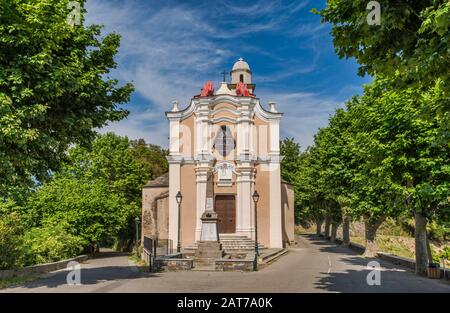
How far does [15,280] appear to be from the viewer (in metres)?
14.6

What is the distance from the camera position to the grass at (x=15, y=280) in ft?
44.2

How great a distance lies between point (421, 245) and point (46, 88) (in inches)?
628

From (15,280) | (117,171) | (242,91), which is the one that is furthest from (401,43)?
(117,171)

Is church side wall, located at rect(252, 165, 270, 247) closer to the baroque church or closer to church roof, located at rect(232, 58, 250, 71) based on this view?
the baroque church

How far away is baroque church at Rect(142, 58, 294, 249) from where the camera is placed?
3031 cm

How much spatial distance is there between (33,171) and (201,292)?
6.59 m


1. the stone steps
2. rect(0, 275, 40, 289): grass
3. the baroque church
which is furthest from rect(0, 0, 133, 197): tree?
the baroque church

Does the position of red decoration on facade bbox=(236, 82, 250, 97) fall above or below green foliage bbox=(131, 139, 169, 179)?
above

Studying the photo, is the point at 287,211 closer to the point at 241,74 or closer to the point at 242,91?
the point at 242,91

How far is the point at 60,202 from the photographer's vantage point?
29.6 meters

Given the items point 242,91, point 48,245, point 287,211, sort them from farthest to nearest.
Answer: point 287,211 → point 242,91 → point 48,245

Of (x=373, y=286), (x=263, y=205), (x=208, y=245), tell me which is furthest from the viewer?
(x=263, y=205)

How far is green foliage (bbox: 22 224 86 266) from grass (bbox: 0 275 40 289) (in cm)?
297
